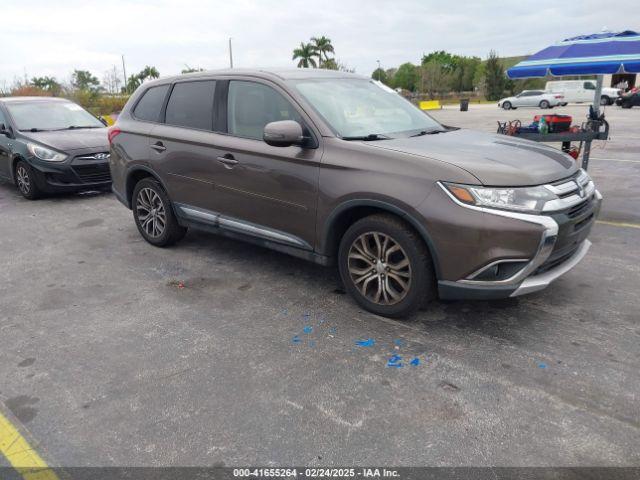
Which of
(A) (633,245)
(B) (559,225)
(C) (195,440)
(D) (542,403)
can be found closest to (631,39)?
(A) (633,245)

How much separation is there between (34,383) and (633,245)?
217 inches

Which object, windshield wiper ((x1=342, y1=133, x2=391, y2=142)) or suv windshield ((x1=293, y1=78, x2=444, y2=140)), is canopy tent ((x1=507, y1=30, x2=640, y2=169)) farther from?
windshield wiper ((x1=342, y1=133, x2=391, y2=142))

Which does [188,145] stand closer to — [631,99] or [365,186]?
[365,186]

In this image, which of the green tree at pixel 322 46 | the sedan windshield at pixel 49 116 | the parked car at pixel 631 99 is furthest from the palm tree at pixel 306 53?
the sedan windshield at pixel 49 116

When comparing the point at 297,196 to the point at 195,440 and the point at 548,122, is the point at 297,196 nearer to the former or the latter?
the point at 195,440

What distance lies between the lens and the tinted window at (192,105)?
15.7ft

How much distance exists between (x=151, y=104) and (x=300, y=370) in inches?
142

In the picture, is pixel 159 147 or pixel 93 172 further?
pixel 93 172

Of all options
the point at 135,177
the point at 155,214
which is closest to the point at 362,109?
the point at 155,214

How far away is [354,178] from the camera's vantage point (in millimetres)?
3648

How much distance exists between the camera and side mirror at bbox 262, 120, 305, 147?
377 centimetres

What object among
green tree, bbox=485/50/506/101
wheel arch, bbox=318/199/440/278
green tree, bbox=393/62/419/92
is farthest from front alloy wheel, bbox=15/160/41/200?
green tree, bbox=393/62/419/92

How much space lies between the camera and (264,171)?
13.8 ft

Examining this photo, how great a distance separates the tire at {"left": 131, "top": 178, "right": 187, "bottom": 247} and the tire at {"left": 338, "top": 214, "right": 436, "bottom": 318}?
2.27 m
